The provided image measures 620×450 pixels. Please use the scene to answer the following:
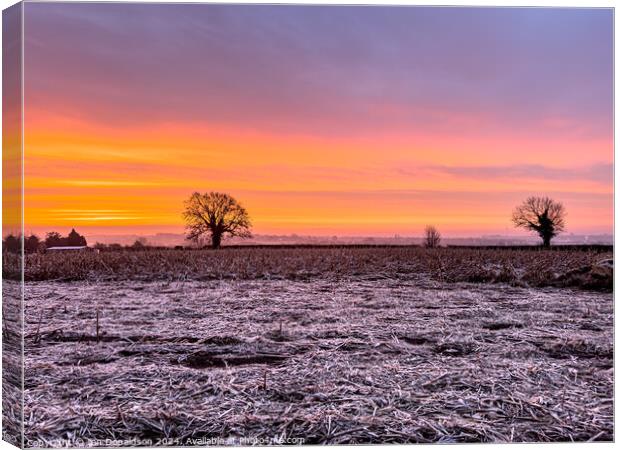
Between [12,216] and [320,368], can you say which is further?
[320,368]

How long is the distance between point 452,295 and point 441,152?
1613mm

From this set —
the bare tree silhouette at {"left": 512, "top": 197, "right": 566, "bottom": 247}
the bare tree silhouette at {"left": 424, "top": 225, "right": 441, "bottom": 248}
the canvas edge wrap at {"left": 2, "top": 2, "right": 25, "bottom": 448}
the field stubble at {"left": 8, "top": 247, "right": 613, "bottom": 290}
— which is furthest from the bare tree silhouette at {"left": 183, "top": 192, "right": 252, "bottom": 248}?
the bare tree silhouette at {"left": 512, "top": 197, "right": 566, "bottom": 247}

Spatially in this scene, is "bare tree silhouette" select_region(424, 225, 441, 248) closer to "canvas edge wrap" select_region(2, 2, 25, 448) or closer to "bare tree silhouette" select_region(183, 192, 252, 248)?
"bare tree silhouette" select_region(183, 192, 252, 248)

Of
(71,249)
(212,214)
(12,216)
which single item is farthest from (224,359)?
(12,216)

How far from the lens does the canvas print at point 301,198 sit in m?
5.11

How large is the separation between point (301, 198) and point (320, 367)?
168 centimetres

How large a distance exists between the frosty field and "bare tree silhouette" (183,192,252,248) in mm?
899

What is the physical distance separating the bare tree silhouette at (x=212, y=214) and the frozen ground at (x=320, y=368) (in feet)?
2.95

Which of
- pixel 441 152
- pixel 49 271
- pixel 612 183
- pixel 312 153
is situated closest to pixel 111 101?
pixel 312 153

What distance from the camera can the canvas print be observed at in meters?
5.11

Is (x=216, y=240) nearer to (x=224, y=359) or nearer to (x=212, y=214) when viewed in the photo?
(x=212, y=214)

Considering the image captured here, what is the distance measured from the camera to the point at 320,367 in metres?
5.46

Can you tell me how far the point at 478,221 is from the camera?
6234 mm

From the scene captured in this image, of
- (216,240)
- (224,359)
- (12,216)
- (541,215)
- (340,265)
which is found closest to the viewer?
(12,216)
